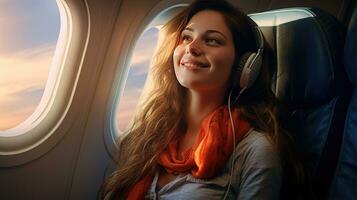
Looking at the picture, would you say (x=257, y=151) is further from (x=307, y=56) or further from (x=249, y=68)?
(x=307, y=56)

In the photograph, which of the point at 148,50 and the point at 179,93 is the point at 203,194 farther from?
the point at 148,50

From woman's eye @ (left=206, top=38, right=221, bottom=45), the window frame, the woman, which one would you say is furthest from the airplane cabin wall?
woman's eye @ (left=206, top=38, right=221, bottom=45)

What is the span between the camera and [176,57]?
1.45 m

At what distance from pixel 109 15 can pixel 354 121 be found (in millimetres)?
1046

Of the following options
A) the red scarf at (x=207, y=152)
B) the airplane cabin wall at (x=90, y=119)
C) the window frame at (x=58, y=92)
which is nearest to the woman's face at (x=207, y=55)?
the red scarf at (x=207, y=152)

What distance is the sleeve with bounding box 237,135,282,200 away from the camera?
112cm

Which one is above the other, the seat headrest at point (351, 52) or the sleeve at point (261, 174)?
the seat headrest at point (351, 52)

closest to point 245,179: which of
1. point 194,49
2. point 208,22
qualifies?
point 194,49

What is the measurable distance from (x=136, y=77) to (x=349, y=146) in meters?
1.02

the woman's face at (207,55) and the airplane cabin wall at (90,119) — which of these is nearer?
the woman's face at (207,55)

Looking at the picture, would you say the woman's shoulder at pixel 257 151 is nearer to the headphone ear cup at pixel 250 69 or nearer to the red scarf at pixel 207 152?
the red scarf at pixel 207 152

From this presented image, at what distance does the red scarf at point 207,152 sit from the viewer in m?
1.22

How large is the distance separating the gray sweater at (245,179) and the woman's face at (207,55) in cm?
25

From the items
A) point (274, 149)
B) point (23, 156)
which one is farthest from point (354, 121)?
point (23, 156)
